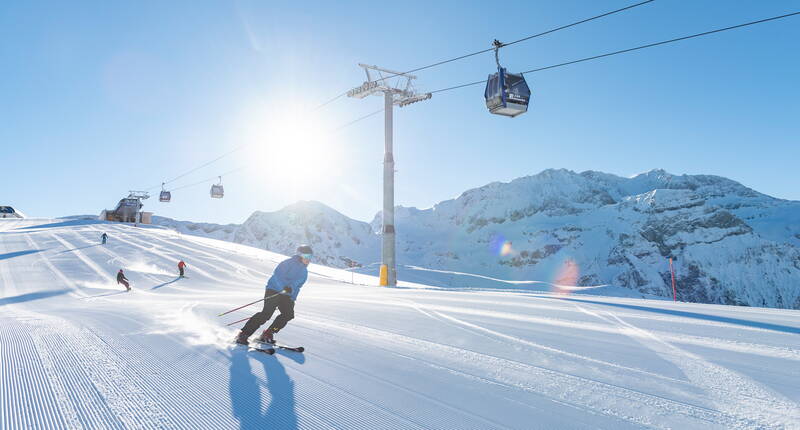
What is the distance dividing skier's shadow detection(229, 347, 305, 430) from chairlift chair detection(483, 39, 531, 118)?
11050 millimetres

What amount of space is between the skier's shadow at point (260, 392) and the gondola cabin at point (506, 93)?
11.0 metres

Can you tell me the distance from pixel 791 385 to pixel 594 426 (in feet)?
6.93

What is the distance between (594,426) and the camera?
308 cm

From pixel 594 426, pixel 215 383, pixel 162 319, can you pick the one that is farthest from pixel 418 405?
pixel 162 319

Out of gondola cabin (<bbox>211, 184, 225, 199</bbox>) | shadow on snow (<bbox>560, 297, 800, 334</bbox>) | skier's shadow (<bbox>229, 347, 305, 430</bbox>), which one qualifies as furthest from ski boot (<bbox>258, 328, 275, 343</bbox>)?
gondola cabin (<bbox>211, 184, 225, 199</bbox>)

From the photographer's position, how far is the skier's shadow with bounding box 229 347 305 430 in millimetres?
3237

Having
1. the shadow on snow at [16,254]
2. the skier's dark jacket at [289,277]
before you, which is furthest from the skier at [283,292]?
the shadow on snow at [16,254]

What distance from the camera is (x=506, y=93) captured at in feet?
45.0

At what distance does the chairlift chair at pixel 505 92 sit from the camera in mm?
13766

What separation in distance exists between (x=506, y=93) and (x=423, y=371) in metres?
11.2

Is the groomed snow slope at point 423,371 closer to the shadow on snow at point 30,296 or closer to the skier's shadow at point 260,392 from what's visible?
the skier's shadow at point 260,392

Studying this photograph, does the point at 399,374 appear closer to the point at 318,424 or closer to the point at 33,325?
the point at 318,424

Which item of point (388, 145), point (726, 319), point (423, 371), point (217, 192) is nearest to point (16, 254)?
point (217, 192)

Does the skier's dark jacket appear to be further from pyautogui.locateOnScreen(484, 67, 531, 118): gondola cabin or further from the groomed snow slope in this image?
pyautogui.locateOnScreen(484, 67, 531, 118): gondola cabin
